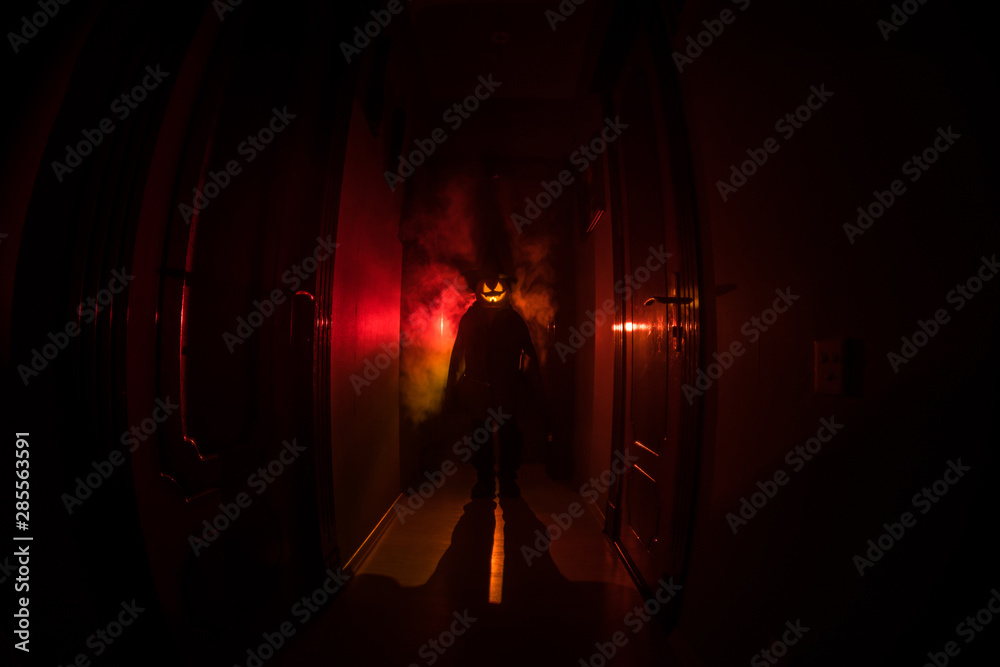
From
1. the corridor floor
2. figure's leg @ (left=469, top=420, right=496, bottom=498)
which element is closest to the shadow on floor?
the corridor floor

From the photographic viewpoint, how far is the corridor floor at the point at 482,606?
5.94ft

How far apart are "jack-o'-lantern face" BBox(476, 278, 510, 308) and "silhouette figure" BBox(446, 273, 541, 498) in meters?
0.19

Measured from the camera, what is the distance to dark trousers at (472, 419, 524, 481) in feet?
12.5

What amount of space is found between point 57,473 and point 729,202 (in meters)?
2.38

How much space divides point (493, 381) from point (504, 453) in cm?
71

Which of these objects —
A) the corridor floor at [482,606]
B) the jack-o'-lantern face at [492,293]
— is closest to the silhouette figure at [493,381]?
the jack-o'-lantern face at [492,293]

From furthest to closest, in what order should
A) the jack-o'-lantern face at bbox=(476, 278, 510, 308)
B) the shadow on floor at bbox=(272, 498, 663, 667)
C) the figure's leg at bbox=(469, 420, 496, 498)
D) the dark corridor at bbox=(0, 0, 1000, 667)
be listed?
1. the jack-o'-lantern face at bbox=(476, 278, 510, 308)
2. the figure's leg at bbox=(469, 420, 496, 498)
3. the shadow on floor at bbox=(272, 498, 663, 667)
4. the dark corridor at bbox=(0, 0, 1000, 667)

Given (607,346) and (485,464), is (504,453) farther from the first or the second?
(607,346)

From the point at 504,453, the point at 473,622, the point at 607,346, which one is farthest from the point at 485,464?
the point at 473,622

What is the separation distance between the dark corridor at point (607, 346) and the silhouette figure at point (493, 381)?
0.55 metres

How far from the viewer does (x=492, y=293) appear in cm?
412

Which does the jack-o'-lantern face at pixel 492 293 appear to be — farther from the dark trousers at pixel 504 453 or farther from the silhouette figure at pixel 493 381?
the dark trousers at pixel 504 453

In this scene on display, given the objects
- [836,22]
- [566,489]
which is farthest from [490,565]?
[836,22]

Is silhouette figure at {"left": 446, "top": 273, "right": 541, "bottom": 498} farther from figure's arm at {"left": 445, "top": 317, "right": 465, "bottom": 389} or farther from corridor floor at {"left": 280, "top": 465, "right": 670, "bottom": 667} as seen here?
corridor floor at {"left": 280, "top": 465, "right": 670, "bottom": 667}
